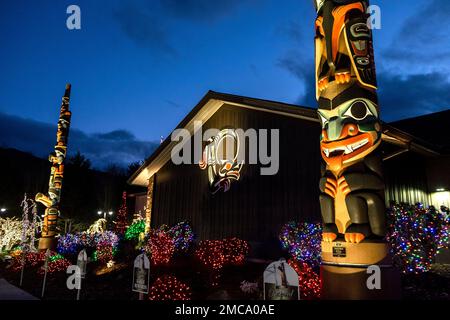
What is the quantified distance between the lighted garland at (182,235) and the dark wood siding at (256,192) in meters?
0.37

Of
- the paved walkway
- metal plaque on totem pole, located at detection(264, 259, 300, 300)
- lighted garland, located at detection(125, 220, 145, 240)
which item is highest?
lighted garland, located at detection(125, 220, 145, 240)

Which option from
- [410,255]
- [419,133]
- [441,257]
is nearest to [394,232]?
[410,255]

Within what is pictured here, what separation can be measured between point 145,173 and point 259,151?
9.06 meters

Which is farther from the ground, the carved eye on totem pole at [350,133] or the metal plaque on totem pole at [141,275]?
the carved eye on totem pole at [350,133]

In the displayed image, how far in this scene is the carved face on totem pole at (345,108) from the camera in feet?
23.4

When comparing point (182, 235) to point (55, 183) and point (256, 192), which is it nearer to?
point (256, 192)

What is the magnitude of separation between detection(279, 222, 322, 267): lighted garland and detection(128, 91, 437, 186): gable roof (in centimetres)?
324

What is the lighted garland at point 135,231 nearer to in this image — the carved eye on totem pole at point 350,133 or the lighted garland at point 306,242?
the lighted garland at point 306,242

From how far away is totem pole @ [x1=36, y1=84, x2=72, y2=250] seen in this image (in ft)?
61.7

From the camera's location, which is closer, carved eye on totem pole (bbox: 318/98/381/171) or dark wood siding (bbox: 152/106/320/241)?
carved eye on totem pole (bbox: 318/98/381/171)

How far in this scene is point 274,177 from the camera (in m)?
14.1

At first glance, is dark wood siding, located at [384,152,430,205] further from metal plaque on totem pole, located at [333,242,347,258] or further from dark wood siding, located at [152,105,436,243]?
metal plaque on totem pole, located at [333,242,347,258]

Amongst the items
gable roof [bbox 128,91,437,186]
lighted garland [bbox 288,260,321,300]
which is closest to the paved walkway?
lighted garland [bbox 288,260,321,300]

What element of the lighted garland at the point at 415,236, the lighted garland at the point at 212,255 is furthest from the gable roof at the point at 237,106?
the lighted garland at the point at 212,255
